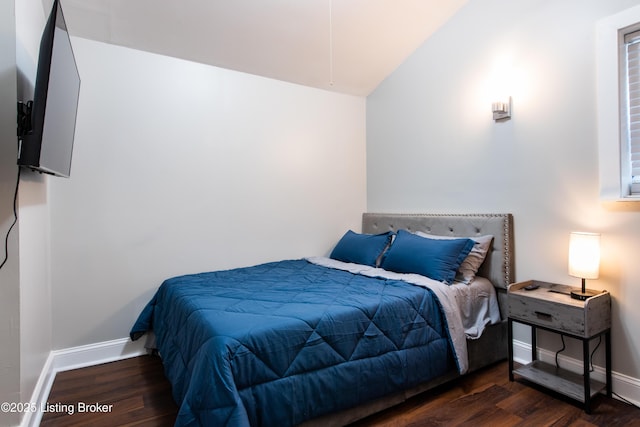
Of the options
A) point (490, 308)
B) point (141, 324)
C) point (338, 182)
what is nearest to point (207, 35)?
point (338, 182)

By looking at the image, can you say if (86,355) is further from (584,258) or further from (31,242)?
(584,258)

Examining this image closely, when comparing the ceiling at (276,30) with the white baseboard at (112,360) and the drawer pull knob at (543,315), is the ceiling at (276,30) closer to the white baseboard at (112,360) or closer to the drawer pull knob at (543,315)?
the white baseboard at (112,360)

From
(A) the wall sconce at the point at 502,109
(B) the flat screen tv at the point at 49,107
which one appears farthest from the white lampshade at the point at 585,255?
(B) the flat screen tv at the point at 49,107

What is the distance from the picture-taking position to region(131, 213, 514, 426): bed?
147 cm

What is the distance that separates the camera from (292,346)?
1.59 metres

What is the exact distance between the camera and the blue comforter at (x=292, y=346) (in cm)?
144

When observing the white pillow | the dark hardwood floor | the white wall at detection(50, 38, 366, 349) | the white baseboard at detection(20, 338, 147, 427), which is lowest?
the dark hardwood floor

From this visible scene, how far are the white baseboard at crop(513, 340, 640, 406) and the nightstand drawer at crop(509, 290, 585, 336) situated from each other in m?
0.45

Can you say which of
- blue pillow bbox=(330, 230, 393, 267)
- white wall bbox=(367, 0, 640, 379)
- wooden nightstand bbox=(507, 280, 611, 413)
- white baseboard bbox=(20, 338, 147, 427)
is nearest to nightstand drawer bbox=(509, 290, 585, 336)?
wooden nightstand bbox=(507, 280, 611, 413)

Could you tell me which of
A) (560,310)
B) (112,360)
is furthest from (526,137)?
(112,360)

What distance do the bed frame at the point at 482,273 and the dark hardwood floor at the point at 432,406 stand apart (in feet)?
0.24

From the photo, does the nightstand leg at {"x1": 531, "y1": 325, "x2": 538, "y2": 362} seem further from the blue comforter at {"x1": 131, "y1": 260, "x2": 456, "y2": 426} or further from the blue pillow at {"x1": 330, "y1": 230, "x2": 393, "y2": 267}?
the blue pillow at {"x1": 330, "y1": 230, "x2": 393, "y2": 267}

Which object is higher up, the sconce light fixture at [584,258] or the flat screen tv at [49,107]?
the flat screen tv at [49,107]

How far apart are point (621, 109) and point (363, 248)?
2023mm
